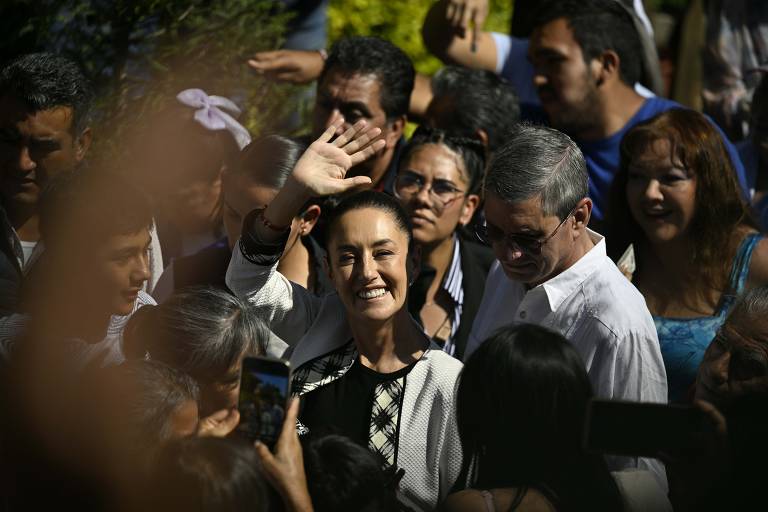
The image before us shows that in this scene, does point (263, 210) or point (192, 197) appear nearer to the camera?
point (263, 210)

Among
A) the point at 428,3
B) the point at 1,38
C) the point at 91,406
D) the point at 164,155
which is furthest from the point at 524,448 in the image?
the point at 428,3

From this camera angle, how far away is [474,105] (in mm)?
3971

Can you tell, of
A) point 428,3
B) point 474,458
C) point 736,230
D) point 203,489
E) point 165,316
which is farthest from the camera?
point 428,3

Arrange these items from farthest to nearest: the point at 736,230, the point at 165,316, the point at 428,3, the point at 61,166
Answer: the point at 428,3, the point at 61,166, the point at 736,230, the point at 165,316

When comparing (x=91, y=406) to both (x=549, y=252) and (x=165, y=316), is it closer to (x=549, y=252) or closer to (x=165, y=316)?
(x=165, y=316)

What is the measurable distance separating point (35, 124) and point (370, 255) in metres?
1.37

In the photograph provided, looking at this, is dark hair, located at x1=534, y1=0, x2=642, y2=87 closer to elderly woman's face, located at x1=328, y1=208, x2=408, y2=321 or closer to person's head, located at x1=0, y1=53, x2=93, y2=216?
elderly woman's face, located at x1=328, y1=208, x2=408, y2=321

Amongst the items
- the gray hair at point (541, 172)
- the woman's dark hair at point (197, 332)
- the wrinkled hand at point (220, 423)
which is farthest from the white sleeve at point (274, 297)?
the gray hair at point (541, 172)

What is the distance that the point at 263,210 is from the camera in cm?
287

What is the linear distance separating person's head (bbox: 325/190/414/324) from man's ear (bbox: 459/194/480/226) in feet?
2.43

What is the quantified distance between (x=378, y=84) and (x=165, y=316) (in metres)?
1.63

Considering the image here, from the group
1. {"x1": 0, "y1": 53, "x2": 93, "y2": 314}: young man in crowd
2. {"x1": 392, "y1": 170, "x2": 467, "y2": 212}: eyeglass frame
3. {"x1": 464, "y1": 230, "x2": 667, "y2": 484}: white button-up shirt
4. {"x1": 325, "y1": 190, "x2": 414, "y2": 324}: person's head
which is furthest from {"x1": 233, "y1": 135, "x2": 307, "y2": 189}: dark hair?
{"x1": 464, "y1": 230, "x2": 667, "y2": 484}: white button-up shirt

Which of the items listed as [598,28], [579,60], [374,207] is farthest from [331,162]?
[598,28]

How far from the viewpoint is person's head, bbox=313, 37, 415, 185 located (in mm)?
3883
